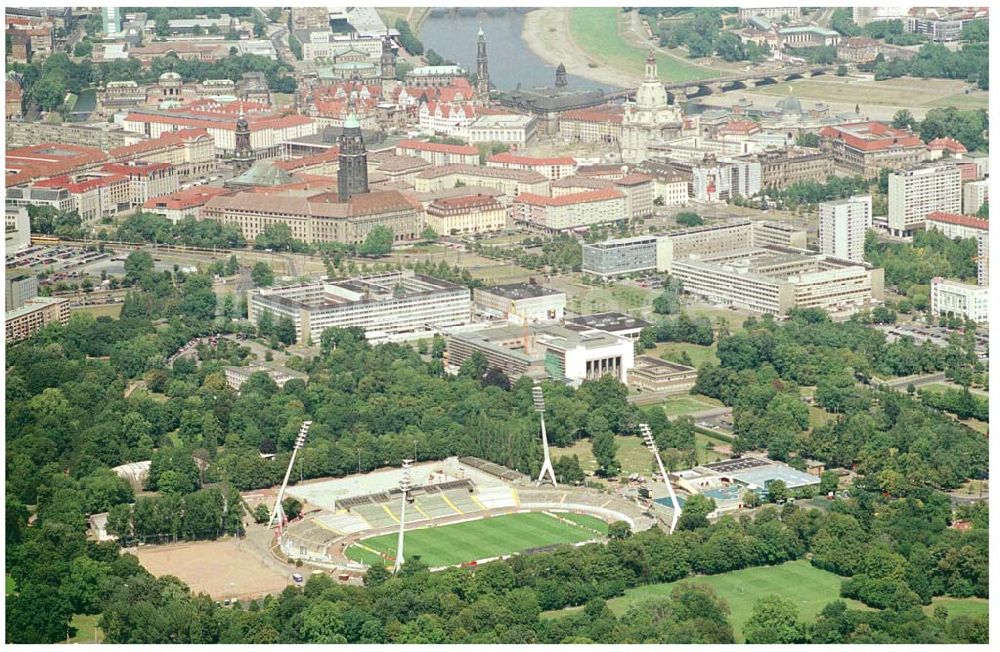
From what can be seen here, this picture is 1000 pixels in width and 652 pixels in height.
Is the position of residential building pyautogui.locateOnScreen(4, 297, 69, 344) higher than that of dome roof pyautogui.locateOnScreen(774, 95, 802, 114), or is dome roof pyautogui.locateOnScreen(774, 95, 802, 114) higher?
dome roof pyautogui.locateOnScreen(774, 95, 802, 114)

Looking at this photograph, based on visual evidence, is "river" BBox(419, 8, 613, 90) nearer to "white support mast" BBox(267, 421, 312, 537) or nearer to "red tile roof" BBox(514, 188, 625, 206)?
"red tile roof" BBox(514, 188, 625, 206)

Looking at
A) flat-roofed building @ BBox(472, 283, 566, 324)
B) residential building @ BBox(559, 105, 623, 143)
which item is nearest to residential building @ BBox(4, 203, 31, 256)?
flat-roofed building @ BBox(472, 283, 566, 324)

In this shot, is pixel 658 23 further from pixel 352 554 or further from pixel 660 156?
pixel 352 554

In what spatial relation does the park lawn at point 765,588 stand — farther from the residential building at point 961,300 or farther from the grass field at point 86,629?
the residential building at point 961,300

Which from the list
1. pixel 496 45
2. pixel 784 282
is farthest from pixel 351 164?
pixel 496 45

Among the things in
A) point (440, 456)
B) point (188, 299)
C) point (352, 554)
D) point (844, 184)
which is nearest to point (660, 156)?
point (844, 184)

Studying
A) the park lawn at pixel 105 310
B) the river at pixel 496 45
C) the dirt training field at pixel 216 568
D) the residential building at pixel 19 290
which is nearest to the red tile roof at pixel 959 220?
the park lawn at pixel 105 310
